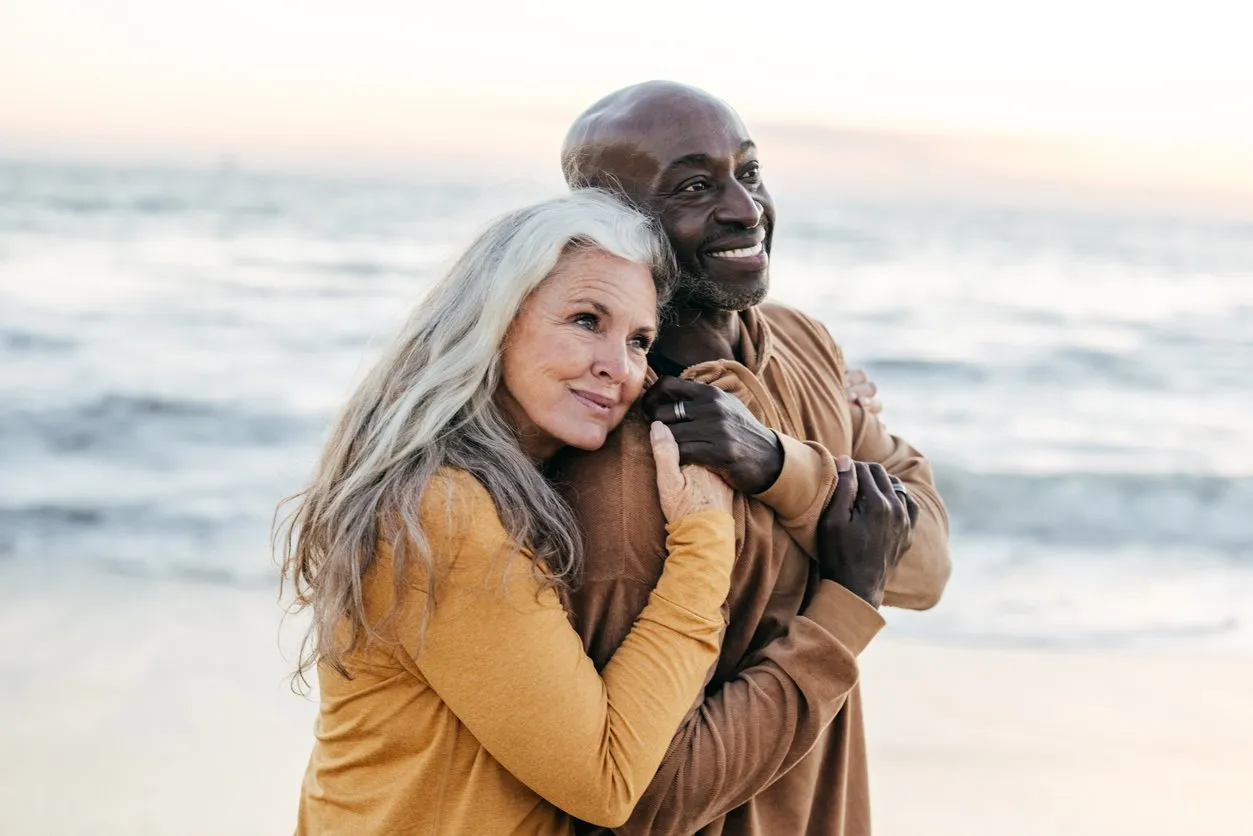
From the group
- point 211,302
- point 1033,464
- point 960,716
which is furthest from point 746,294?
point 211,302

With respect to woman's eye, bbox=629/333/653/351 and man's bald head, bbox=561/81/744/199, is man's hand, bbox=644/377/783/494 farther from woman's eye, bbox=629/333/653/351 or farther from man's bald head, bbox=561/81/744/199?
man's bald head, bbox=561/81/744/199

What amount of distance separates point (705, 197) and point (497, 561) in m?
0.80

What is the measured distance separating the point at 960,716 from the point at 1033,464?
19.0 feet

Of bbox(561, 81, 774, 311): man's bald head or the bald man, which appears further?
bbox(561, 81, 774, 311): man's bald head

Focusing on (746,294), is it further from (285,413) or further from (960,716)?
(285,413)

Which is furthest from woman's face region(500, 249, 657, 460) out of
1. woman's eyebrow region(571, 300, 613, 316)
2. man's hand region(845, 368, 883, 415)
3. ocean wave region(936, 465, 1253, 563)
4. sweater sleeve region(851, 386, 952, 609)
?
ocean wave region(936, 465, 1253, 563)

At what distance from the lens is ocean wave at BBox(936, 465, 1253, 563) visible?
32.9 ft

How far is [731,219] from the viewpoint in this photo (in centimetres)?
257

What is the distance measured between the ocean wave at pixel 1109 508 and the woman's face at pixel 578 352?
792 cm

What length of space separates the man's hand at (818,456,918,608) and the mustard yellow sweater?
0.24 metres

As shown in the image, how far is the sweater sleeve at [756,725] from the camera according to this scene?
2354 millimetres

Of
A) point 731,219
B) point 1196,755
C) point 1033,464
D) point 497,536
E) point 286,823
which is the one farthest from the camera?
point 1033,464

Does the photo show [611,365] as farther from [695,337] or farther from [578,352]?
[695,337]

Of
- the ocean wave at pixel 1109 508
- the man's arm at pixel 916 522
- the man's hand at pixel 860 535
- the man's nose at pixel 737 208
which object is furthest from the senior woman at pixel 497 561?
the ocean wave at pixel 1109 508
